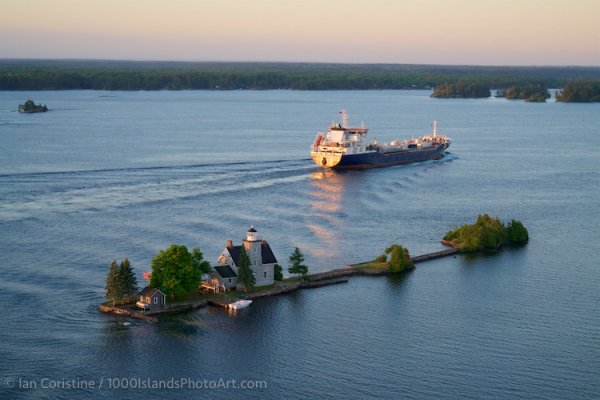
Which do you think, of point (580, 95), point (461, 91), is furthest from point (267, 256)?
point (461, 91)

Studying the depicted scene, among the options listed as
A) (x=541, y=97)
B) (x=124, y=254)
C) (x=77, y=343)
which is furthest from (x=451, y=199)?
(x=541, y=97)

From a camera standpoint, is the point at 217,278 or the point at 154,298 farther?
the point at 217,278

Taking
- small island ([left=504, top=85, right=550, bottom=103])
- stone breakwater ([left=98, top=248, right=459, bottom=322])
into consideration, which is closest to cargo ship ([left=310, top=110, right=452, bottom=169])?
stone breakwater ([left=98, top=248, right=459, bottom=322])

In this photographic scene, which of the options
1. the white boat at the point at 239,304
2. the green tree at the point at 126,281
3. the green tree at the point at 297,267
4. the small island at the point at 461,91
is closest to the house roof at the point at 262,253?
the green tree at the point at 297,267

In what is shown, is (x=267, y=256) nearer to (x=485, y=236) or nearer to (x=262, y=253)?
(x=262, y=253)

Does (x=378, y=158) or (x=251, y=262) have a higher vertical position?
(x=378, y=158)

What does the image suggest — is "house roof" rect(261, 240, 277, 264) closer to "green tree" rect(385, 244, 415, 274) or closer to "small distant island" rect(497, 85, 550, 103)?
"green tree" rect(385, 244, 415, 274)

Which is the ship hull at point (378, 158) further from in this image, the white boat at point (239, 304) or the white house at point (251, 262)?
the white boat at point (239, 304)
